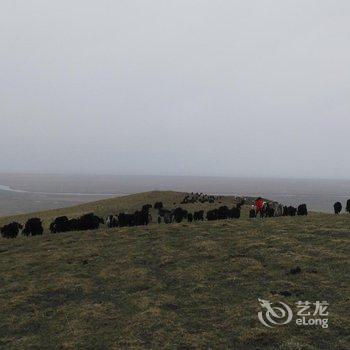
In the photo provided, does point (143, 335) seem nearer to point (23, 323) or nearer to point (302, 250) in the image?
point (23, 323)

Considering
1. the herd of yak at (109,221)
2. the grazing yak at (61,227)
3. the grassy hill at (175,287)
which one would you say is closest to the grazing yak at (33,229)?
the herd of yak at (109,221)

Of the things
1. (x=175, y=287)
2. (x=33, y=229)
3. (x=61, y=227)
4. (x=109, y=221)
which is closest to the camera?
(x=175, y=287)

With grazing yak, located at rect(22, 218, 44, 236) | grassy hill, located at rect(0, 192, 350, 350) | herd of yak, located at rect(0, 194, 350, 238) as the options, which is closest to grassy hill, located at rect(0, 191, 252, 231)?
herd of yak, located at rect(0, 194, 350, 238)

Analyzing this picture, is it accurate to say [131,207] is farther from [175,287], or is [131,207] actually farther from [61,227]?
[175,287]

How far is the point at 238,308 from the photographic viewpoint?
1220cm

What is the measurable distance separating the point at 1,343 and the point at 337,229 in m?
16.8

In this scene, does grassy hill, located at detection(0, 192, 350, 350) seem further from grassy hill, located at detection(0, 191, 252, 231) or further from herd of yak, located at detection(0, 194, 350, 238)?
grassy hill, located at detection(0, 191, 252, 231)

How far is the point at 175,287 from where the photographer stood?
14594 millimetres

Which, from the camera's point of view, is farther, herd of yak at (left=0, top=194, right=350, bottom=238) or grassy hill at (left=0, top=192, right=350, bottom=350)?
herd of yak at (left=0, top=194, right=350, bottom=238)

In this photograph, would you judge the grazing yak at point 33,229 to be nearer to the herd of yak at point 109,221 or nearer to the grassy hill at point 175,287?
the herd of yak at point 109,221

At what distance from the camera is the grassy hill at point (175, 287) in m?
10.8

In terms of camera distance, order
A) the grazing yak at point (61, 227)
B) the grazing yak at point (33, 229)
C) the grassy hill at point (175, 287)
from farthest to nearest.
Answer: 1. the grazing yak at point (61, 227)
2. the grazing yak at point (33, 229)
3. the grassy hill at point (175, 287)

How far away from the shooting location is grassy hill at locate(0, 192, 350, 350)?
35.4 feet

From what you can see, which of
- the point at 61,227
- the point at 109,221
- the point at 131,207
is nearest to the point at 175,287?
the point at 109,221
